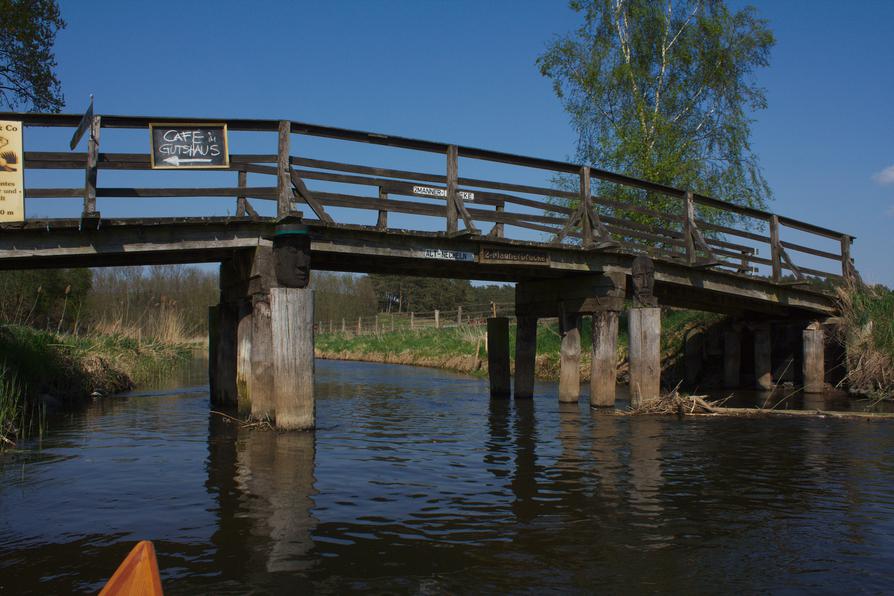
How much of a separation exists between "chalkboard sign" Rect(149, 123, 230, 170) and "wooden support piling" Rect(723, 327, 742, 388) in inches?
624

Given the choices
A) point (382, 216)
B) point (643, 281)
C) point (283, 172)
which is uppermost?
point (283, 172)

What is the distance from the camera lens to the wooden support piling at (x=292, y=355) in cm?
1098

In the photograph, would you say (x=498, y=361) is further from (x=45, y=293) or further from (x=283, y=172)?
(x=45, y=293)

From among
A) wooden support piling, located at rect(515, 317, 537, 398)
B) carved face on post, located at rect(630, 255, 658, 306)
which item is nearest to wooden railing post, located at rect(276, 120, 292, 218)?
carved face on post, located at rect(630, 255, 658, 306)

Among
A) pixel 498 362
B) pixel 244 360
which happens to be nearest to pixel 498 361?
pixel 498 362

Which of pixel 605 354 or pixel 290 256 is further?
pixel 605 354

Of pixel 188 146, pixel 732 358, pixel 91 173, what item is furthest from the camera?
pixel 732 358

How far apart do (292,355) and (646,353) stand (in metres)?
7.20

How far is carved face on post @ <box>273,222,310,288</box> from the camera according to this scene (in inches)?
438

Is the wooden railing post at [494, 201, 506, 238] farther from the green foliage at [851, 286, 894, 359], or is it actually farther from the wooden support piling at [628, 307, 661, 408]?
the green foliage at [851, 286, 894, 359]

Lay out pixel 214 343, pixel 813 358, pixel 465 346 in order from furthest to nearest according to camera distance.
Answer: pixel 465 346
pixel 813 358
pixel 214 343

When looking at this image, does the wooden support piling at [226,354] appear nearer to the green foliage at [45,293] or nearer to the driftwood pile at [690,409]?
the driftwood pile at [690,409]

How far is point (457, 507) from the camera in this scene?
7305 mm

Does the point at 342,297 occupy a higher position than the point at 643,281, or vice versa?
the point at 342,297
